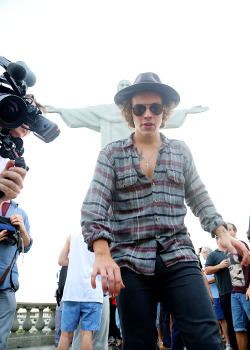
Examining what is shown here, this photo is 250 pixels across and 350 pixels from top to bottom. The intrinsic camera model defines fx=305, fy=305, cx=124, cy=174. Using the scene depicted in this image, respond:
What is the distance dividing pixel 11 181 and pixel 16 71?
518 millimetres

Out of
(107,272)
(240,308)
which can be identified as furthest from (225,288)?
(107,272)

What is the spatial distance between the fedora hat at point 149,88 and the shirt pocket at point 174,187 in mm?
553

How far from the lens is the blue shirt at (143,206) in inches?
59.0

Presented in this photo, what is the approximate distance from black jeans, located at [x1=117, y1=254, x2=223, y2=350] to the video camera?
785 millimetres

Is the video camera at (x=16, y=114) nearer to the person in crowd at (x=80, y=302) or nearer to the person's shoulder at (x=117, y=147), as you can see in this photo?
the person's shoulder at (x=117, y=147)

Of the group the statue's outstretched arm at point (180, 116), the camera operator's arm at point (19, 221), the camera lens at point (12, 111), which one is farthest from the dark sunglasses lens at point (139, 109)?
the statue's outstretched arm at point (180, 116)

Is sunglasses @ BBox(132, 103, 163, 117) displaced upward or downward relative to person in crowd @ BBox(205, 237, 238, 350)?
upward

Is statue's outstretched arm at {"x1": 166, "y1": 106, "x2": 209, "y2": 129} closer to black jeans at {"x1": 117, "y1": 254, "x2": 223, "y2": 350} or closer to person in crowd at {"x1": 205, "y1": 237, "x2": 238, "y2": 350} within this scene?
person in crowd at {"x1": 205, "y1": 237, "x2": 238, "y2": 350}

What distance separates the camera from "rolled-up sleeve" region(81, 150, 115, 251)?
1.43 meters

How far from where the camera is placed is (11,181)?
1.38m

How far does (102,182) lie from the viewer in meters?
1.66

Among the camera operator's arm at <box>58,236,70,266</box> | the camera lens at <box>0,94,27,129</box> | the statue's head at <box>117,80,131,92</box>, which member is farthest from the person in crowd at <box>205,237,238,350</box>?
the camera lens at <box>0,94,27,129</box>

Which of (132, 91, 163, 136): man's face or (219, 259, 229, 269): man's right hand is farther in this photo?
(219, 259, 229, 269): man's right hand

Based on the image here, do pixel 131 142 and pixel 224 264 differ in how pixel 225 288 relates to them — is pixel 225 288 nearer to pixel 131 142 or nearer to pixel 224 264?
pixel 224 264
